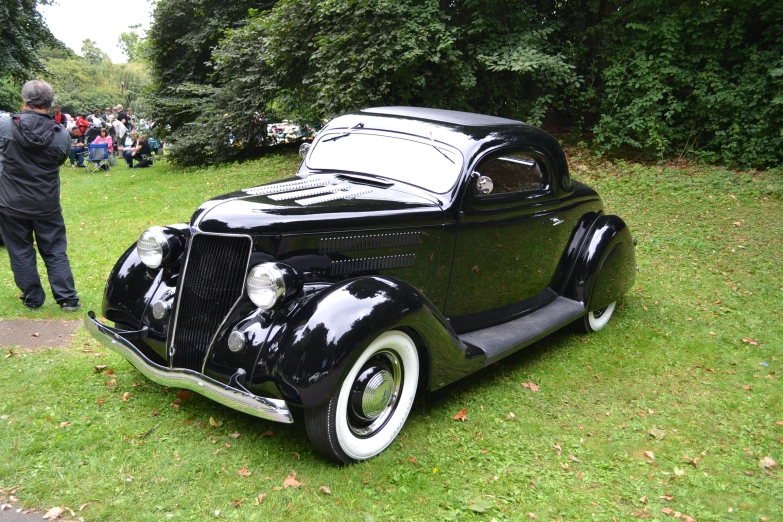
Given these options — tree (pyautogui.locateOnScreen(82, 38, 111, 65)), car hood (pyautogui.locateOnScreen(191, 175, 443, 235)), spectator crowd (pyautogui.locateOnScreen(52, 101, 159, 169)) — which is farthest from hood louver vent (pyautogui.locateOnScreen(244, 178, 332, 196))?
tree (pyautogui.locateOnScreen(82, 38, 111, 65))

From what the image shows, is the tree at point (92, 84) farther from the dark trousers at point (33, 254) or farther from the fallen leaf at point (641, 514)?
the fallen leaf at point (641, 514)

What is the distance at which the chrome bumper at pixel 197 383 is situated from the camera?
291cm

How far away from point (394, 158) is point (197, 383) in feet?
7.31

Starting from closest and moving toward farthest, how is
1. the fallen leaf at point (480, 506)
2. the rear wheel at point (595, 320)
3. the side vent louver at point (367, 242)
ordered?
the fallen leaf at point (480, 506) → the side vent louver at point (367, 242) → the rear wheel at point (595, 320)

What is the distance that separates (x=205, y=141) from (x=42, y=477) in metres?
12.6

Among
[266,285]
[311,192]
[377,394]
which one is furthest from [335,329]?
[311,192]

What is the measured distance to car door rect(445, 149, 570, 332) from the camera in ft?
14.2

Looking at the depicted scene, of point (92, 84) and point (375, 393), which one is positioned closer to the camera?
point (375, 393)

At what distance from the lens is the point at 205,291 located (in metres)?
3.44

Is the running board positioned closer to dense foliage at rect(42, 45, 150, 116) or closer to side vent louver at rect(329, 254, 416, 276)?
side vent louver at rect(329, 254, 416, 276)

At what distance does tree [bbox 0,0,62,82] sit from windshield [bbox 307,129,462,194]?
727 inches

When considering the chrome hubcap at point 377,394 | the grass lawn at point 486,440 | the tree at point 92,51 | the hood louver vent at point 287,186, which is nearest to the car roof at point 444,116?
the hood louver vent at point 287,186

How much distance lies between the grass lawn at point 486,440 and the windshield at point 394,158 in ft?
5.12

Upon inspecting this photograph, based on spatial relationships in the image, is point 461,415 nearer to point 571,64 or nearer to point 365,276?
point 365,276
